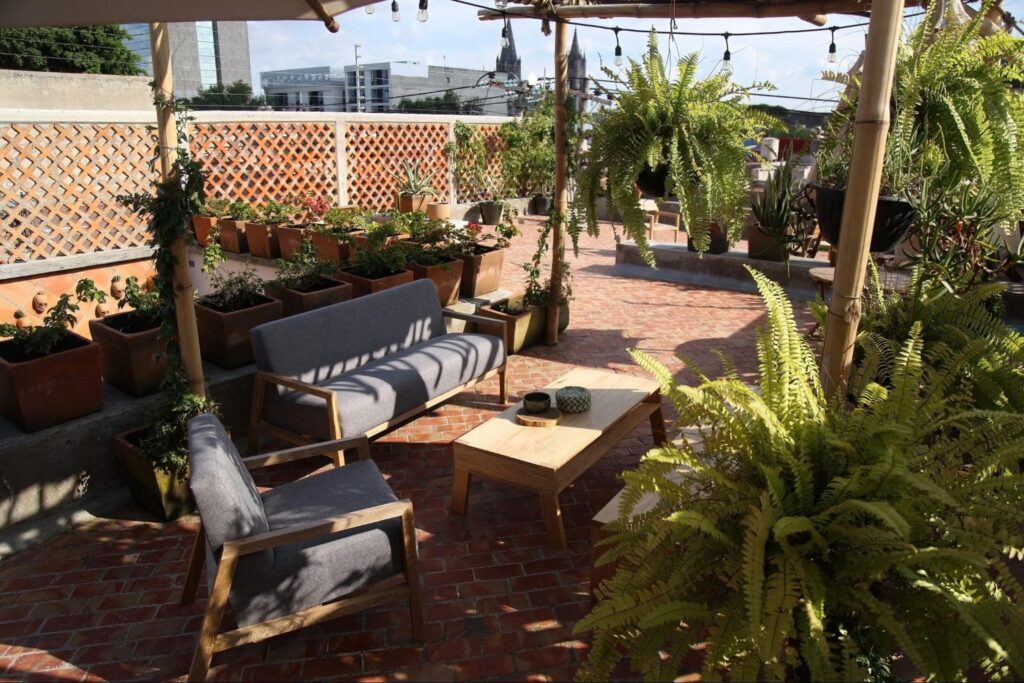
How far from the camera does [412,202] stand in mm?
10391

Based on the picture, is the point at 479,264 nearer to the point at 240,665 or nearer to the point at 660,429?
the point at 660,429

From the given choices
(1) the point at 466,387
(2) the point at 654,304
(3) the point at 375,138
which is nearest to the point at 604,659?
(1) the point at 466,387

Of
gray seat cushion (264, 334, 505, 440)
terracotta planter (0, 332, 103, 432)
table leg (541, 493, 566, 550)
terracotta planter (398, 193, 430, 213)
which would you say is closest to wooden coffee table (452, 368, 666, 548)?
table leg (541, 493, 566, 550)

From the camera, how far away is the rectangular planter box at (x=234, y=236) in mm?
7297

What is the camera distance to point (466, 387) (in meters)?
4.51

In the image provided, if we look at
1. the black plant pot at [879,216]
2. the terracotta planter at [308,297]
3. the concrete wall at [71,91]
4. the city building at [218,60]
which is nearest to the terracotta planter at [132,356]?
the terracotta planter at [308,297]

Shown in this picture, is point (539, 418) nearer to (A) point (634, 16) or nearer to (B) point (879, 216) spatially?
(B) point (879, 216)

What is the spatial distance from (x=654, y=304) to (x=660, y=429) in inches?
126

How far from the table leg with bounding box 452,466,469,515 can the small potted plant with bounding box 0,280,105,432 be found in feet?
5.69

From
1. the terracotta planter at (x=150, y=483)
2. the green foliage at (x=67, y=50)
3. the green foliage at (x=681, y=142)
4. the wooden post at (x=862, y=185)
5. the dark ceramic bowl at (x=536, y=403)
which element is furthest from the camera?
the green foliage at (x=67, y=50)

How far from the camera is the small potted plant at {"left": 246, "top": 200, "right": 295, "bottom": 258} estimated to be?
7.00m

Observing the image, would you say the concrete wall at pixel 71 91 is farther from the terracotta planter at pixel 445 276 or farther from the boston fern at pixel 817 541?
the boston fern at pixel 817 541

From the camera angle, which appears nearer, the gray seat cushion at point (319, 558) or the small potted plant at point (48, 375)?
the gray seat cushion at point (319, 558)

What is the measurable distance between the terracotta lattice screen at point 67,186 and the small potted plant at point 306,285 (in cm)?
211
